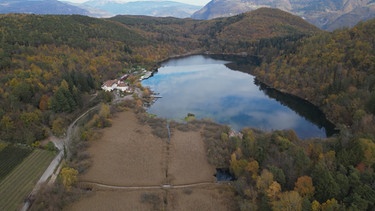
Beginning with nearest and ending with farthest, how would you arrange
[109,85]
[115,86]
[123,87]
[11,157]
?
[11,157] < [123,87] < [109,85] < [115,86]

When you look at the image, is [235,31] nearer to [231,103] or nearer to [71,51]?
[71,51]

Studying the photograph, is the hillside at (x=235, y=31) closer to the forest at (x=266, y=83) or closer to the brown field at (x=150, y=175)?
the forest at (x=266, y=83)

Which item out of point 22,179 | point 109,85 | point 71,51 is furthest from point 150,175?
point 71,51

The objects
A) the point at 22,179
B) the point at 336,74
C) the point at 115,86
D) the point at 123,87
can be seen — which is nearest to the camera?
the point at 22,179

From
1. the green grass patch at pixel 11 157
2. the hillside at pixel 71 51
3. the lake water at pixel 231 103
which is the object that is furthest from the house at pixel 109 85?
the green grass patch at pixel 11 157

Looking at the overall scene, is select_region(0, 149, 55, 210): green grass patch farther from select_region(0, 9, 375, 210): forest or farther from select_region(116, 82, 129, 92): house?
select_region(116, 82, 129, 92): house
